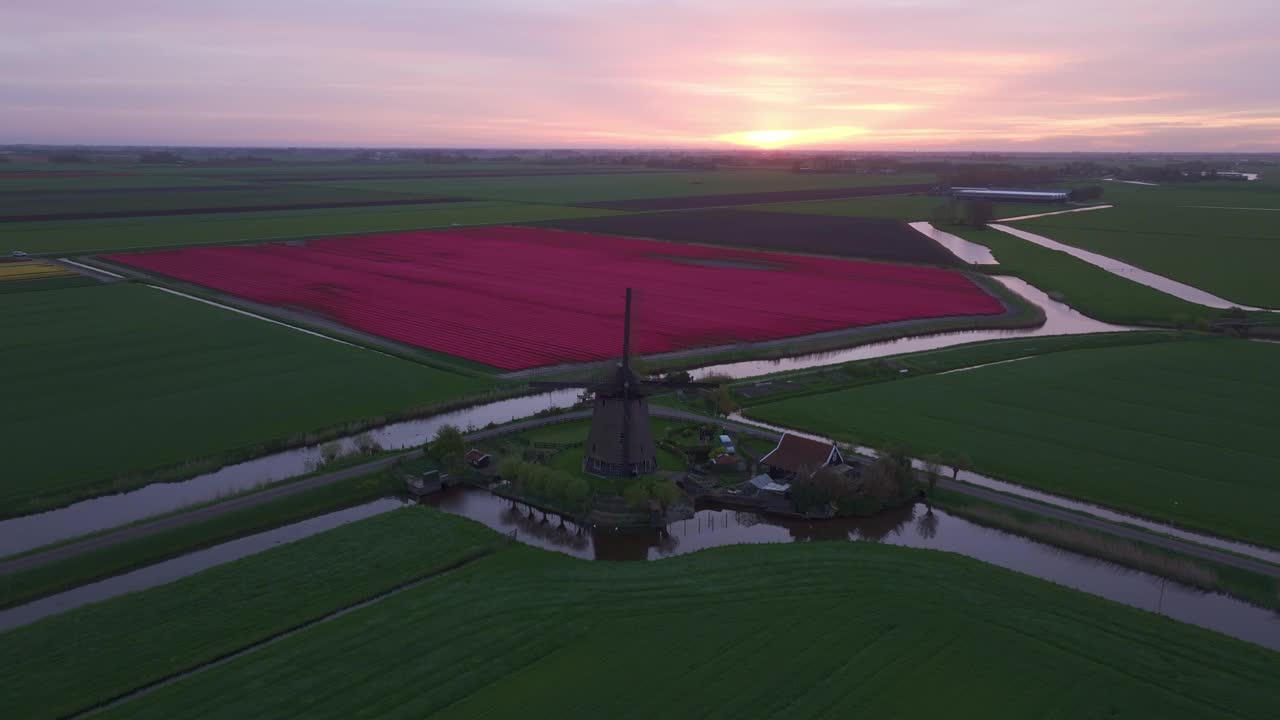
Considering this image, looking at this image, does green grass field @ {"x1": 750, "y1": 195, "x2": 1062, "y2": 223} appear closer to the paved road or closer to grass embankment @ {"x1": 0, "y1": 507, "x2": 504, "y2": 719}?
the paved road

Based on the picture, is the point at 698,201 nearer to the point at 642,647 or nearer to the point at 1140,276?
the point at 1140,276

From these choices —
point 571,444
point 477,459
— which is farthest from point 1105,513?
point 477,459

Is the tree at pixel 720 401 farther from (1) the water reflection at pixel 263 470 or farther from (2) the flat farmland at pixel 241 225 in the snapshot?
(2) the flat farmland at pixel 241 225

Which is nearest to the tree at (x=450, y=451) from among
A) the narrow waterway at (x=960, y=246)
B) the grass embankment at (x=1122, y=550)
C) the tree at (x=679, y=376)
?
the tree at (x=679, y=376)

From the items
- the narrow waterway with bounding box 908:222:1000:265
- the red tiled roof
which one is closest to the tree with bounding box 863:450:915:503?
the red tiled roof

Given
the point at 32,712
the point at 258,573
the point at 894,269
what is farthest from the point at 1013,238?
the point at 32,712

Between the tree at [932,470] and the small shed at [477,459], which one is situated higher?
the tree at [932,470]

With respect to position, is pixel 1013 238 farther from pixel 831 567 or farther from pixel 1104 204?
pixel 831 567

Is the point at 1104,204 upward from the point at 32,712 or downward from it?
upward
